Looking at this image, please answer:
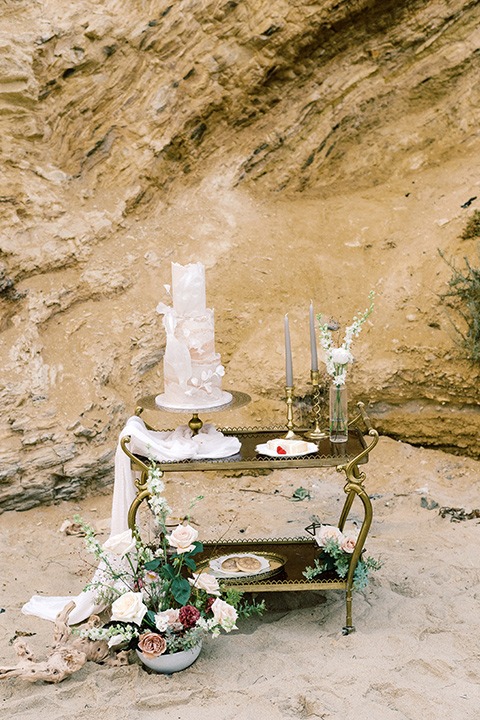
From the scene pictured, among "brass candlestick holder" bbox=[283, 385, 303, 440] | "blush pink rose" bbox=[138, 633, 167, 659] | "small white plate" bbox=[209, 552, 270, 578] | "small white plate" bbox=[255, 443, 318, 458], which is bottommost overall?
"blush pink rose" bbox=[138, 633, 167, 659]

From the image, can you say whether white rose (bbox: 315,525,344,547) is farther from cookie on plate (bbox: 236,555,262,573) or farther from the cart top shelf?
the cart top shelf

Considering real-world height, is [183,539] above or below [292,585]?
above

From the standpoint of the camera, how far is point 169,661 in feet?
9.61

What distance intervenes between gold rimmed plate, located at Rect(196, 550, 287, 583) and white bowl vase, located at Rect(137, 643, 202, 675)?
0.45 meters

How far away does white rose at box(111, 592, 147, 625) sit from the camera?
277 centimetres

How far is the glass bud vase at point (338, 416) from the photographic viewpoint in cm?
350

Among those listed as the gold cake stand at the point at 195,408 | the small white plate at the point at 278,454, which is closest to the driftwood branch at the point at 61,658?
the gold cake stand at the point at 195,408

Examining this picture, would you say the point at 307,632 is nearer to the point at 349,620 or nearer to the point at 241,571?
the point at 349,620

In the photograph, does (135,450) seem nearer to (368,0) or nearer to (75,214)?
(75,214)

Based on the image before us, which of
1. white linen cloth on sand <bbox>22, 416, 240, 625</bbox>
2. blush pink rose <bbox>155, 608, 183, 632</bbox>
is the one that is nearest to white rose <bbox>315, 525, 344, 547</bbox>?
white linen cloth on sand <bbox>22, 416, 240, 625</bbox>

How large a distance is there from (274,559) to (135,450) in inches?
39.0

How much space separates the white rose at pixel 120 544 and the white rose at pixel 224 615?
0.45m

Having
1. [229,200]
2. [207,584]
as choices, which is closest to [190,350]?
[207,584]

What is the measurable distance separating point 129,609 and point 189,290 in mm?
1528
